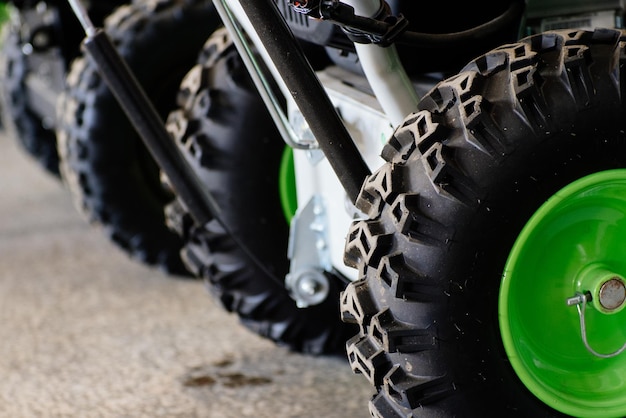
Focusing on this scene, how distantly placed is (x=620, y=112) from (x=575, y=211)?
181mm

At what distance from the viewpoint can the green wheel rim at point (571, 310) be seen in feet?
4.77

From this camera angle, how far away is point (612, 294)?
1.46 m

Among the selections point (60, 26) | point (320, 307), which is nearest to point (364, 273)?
point (320, 307)

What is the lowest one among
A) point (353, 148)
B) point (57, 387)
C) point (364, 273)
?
point (57, 387)

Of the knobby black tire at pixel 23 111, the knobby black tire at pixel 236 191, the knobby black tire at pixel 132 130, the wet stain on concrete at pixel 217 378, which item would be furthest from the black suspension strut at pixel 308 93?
the knobby black tire at pixel 23 111

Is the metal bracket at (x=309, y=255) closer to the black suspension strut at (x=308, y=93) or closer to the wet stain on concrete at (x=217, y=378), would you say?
the wet stain on concrete at (x=217, y=378)

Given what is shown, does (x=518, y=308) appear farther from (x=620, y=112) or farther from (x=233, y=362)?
(x=233, y=362)

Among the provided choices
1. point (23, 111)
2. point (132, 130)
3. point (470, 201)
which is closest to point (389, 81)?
point (470, 201)

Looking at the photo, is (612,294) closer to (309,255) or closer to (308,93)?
(308,93)

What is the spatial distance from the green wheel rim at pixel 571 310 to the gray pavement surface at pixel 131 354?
0.55 metres

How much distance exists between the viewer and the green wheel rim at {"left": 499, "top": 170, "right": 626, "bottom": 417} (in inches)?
57.2

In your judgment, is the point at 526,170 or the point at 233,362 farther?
the point at 233,362

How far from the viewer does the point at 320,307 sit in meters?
2.14

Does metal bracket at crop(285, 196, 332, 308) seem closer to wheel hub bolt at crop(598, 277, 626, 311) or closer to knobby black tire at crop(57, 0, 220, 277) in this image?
wheel hub bolt at crop(598, 277, 626, 311)
